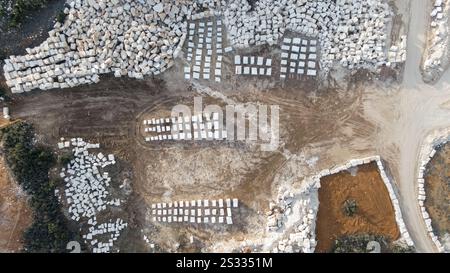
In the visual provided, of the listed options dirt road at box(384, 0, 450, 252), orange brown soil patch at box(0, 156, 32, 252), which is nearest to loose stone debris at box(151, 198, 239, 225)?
orange brown soil patch at box(0, 156, 32, 252)

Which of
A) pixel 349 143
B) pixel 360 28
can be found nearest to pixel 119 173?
pixel 349 143

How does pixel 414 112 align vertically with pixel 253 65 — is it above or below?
below

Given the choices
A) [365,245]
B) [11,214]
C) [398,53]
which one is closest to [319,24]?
[398,53]

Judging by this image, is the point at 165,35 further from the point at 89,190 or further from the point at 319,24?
the point at 89,190

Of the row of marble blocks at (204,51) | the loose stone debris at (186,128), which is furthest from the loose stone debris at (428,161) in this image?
the row of marble blocks at (204,51)

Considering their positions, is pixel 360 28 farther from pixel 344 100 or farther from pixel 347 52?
pixel 344 100

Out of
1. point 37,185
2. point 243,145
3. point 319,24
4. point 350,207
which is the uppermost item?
point 319,24
